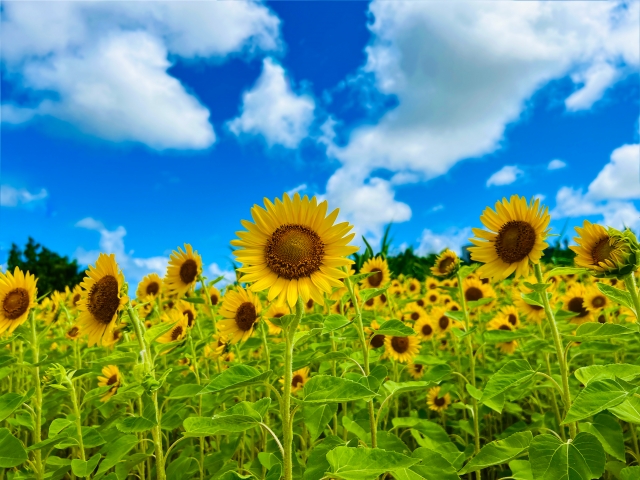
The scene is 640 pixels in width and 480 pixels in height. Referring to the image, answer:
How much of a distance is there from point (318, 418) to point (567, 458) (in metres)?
1.12

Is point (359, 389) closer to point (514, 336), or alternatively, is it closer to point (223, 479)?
point (223, 479)

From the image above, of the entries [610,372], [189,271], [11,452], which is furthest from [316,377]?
[189,271]

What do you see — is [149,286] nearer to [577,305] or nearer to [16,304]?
[16,304]

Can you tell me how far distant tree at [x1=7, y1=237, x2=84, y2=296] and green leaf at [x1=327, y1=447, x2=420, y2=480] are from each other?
552 inches

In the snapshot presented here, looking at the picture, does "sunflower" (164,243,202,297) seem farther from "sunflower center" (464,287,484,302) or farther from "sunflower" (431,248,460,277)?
"sunflower center" (464,287,484,302)

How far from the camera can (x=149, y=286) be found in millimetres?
6027

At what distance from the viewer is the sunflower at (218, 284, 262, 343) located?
3507 millimetres

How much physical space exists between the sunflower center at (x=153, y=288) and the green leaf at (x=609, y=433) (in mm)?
4765

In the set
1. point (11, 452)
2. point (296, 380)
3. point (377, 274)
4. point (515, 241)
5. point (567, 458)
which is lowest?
point (567, 458)

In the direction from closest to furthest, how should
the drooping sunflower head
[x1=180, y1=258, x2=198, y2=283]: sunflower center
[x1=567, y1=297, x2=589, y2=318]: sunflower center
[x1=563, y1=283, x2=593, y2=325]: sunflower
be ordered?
the drooping sunflower head
[x1=180, y1=258, x2=198, y2=283]: sunflower center
[x1=563, y1=283, x2=593, y2=325]: sunflower
[x1=567, y1=297, x2=589, y2=318]: sunflower center

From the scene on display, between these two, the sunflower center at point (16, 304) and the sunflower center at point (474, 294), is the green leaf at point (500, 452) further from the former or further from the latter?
the sunflower center at point (474, 294)

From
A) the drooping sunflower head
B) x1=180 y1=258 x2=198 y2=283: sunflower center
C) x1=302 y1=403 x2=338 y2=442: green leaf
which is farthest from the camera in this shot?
x1=180 y1=258 x2=198 y2=283: sunflower center

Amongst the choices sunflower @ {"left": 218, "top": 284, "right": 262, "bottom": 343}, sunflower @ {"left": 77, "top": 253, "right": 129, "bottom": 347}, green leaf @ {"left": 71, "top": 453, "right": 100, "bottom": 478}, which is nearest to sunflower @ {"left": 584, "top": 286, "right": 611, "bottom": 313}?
sunflower @ {"left": 218, "top": 284, "right": 262, "bottom": 343}

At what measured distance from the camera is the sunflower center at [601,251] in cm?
257
